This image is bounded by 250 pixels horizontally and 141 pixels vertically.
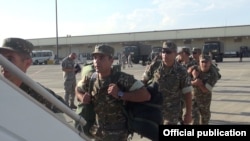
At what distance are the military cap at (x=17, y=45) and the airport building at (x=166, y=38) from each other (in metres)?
58.0

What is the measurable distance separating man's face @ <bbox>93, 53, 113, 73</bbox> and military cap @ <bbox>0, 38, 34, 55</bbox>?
2.61 feet

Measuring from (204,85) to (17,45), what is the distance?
4.16 meters

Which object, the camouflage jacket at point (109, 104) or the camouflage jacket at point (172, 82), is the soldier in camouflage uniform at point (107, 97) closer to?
the camouflage jacket at point (109, 104)

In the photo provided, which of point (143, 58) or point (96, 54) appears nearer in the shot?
point (96, 54)

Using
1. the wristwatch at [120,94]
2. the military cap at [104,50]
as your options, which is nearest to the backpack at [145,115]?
the wristwatch at [120,94]

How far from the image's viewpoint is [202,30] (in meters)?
67.8

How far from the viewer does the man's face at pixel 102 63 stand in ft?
A: 11.4

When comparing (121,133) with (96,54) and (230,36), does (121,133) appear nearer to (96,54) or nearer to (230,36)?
(96,54)

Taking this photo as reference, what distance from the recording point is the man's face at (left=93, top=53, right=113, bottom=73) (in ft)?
11.4

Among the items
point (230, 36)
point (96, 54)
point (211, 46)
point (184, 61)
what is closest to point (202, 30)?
point (230, 36)

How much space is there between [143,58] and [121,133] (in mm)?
40882

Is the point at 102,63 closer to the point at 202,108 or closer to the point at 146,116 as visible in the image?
the point at 146,116

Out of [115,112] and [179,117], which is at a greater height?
[115,112]

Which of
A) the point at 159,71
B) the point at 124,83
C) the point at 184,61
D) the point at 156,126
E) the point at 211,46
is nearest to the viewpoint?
the point at 156,126
